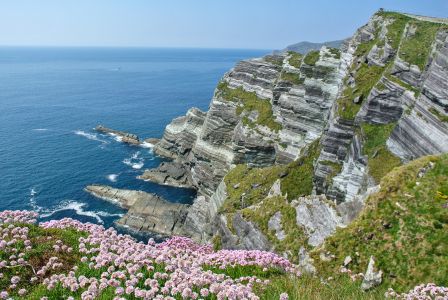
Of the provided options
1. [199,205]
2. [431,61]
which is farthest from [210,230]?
[431,61]

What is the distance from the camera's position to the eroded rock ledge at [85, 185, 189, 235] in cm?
7312

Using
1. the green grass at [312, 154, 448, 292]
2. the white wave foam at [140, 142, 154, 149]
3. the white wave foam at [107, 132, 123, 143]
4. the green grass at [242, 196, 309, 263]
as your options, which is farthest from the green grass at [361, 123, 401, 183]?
the white wave foam at [107, 132, 123, 143]

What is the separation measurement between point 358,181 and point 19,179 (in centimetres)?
7340

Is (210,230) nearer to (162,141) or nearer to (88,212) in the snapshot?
(88,212)

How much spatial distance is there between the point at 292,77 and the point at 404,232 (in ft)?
197

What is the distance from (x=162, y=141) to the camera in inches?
4466

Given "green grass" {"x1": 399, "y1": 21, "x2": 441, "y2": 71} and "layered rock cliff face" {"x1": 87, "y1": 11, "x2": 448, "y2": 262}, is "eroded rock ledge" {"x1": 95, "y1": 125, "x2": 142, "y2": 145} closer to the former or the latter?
"layered rock cliff face" {"x1": 87, "y1": 11, "x2": 448, "y2": 262}

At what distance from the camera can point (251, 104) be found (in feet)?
298

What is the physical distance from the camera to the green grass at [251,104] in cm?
8356

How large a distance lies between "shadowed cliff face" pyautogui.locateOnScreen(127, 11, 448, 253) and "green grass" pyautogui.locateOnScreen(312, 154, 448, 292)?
3188 mm

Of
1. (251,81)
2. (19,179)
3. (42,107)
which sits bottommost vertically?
(42,107)

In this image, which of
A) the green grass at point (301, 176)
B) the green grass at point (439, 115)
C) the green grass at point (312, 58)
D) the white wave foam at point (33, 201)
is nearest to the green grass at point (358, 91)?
the green grass at point (301, 176)

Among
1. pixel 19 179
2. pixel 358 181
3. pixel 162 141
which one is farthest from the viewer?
pixel 162 141

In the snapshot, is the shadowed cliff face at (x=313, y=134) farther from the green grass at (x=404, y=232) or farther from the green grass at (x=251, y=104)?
the green grass at (x=404, y=232)
